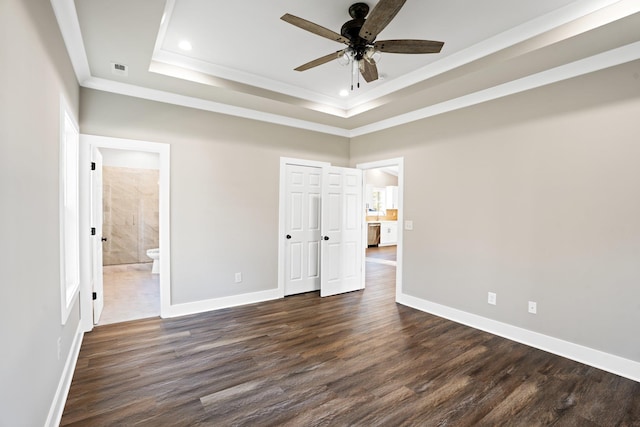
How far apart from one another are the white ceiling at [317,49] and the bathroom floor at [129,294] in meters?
2.67

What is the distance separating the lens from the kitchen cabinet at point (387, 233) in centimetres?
1113

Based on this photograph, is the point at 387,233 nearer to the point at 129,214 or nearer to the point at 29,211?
the point at 129,214

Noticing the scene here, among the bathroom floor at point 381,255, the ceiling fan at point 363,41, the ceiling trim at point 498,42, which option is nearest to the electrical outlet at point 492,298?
the ceiling trim at point 498,42

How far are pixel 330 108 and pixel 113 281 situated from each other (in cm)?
486

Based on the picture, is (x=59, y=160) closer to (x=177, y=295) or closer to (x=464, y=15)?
(x=177, y=295)

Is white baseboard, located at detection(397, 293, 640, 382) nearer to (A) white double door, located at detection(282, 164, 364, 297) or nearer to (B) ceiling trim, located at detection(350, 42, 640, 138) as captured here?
(A) white double door, located at detection(282, 164, 364, 297)

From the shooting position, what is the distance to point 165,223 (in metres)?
3.90

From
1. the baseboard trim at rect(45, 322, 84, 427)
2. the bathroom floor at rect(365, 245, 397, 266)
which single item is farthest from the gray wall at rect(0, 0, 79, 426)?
the bathroom floor at rect(365, 245, 397, 266)

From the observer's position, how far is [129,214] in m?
7.50

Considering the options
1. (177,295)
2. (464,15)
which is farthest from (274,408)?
(464,15)

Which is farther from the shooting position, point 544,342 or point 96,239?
point 96,239

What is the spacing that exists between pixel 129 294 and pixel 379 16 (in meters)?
5.05

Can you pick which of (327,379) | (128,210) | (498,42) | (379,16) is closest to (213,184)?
(327,379)

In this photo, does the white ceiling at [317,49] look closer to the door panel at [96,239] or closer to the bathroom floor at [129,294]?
the door panel at [96,239]
